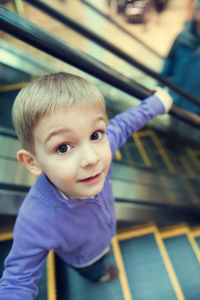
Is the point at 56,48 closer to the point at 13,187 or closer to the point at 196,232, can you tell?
the point at 13,187

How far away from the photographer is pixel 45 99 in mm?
598

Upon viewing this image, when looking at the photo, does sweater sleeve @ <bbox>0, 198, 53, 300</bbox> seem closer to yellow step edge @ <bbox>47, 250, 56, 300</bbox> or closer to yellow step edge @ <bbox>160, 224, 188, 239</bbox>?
yellow step edge @ <bbox>47, 250, 56, 300</bbox>

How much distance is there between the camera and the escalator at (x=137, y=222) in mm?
1196

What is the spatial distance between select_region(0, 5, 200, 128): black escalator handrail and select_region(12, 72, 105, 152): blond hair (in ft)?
0.29

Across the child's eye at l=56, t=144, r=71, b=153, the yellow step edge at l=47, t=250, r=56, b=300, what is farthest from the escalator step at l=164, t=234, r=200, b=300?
the child's eye at l=56, t=144, r=71, b=153

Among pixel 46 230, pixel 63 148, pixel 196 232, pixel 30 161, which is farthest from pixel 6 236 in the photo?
pixel 196 232

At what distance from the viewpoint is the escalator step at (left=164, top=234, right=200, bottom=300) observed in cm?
155

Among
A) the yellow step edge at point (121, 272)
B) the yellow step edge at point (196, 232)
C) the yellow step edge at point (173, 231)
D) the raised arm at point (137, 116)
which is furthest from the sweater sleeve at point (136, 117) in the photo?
the yellow step edge at point (196, 232)

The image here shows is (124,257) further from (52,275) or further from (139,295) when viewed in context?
(52,275)

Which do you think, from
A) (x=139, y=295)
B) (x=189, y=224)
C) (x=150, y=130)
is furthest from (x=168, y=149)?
(x=139, y=295)

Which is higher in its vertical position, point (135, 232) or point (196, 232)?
point (135, 232)

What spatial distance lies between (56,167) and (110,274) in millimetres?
1110

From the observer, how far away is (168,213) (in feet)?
5.93

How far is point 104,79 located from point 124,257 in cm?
131
